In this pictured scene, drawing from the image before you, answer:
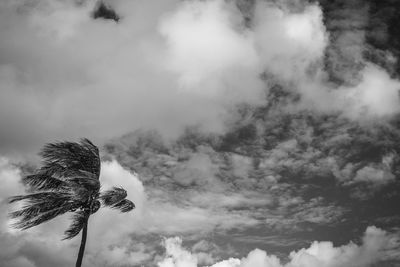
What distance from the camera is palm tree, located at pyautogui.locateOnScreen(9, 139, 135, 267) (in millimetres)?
14508

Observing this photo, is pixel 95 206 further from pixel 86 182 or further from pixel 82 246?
pixel 82 246

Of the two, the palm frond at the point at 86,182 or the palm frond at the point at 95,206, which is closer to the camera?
the palm frond at the point at 86,182

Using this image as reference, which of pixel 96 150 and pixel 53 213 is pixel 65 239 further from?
pixel 96 150

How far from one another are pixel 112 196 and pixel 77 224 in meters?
1.88

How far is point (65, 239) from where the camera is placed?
14.9 meters

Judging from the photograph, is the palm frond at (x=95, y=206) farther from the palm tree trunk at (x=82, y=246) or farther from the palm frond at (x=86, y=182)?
the palm frond at (x=86, y=182)

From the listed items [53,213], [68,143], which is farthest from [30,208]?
[68,143]

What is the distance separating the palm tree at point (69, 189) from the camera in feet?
47.6

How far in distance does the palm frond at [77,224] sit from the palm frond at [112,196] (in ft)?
3.14

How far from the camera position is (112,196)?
51.2 feet

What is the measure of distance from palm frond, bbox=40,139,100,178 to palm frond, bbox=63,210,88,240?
72.4 inches

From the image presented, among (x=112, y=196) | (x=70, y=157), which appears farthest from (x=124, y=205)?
(x=70, y=157)

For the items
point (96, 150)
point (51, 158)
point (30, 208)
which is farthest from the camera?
point (96, 150)

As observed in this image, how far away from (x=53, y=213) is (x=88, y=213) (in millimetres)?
1445
